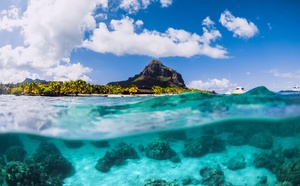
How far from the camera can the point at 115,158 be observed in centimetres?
1472

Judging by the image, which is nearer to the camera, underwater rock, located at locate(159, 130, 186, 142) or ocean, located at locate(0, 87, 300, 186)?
ocean, located at locate(0, 87, 300, 186)

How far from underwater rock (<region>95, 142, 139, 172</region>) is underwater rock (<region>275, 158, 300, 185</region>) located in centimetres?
741

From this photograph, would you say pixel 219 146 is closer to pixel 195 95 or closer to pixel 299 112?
pixel 195 95

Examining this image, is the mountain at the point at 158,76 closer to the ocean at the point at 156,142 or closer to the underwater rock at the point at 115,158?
the ocean at the point at 156,142

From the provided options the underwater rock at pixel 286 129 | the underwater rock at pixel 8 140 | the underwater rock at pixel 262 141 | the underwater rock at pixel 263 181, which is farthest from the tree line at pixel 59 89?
the underwater rock at pixel 263 181

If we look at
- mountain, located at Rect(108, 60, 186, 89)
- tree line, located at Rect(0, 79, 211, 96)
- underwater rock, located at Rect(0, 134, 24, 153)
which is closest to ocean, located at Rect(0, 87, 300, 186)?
underwater rock, located at Rect(0, 134, 24, 153)

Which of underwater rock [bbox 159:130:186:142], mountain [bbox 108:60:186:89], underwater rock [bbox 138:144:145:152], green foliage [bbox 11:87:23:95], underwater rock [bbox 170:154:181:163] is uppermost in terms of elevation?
mountain [bbox 108:60:186:89]

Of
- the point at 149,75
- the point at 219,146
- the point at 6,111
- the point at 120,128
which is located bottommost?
the point at 219,146

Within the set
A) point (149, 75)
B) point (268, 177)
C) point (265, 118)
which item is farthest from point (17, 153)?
point (149, 75)

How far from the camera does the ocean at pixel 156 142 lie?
44.7 ft

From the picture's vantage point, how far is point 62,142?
18078 millimetres

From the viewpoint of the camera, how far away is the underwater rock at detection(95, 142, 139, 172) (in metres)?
14.3

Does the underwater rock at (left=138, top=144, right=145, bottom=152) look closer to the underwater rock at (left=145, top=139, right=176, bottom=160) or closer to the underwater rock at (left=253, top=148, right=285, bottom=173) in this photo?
the underwater rock at (left=145, top=139, right=176, bottom=160)

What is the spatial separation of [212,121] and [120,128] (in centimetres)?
549
